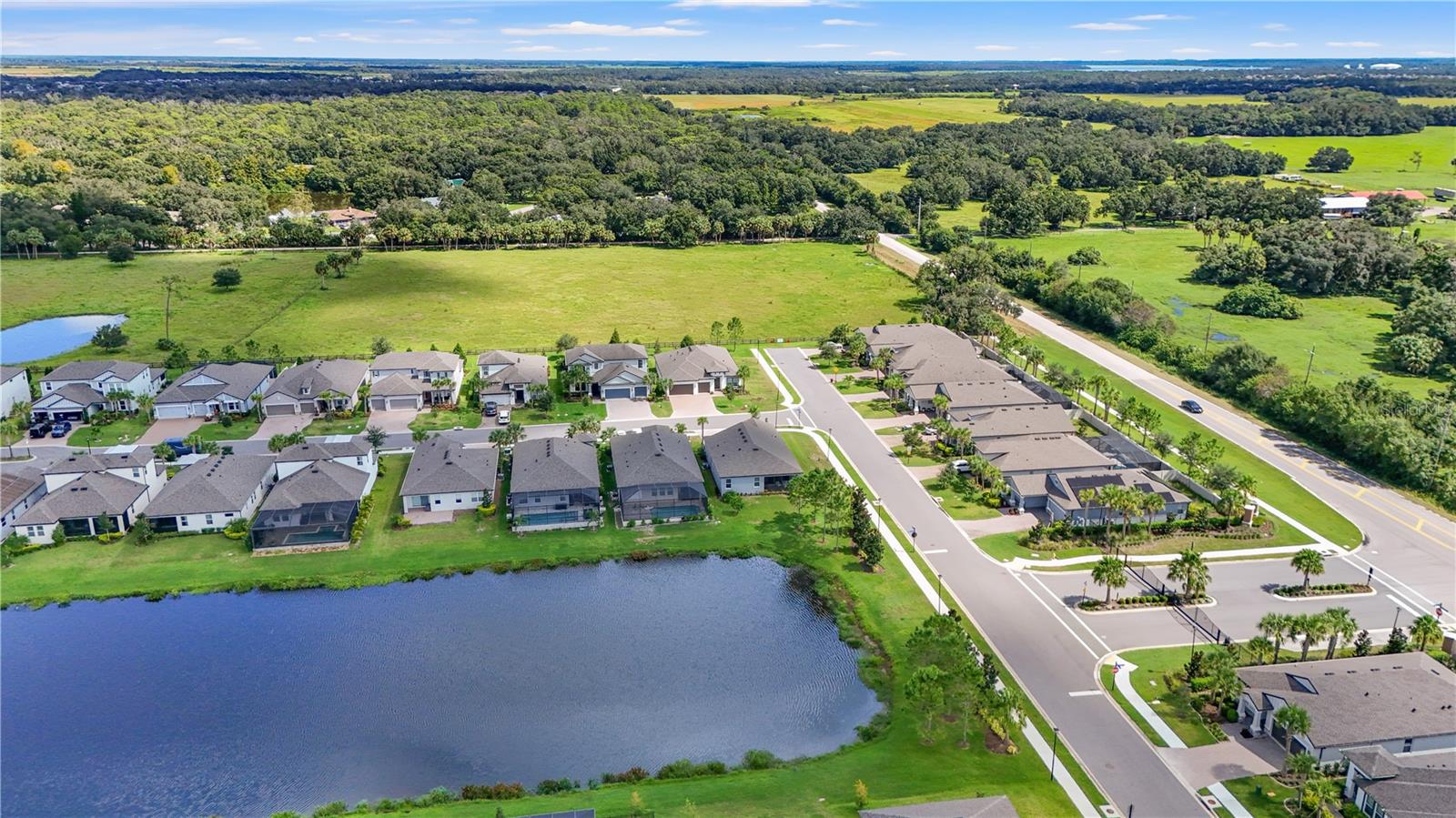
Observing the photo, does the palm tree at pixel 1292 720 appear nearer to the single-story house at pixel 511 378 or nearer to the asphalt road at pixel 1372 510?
the asphalt road at pixel 1372 510

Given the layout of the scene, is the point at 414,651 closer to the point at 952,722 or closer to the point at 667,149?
the point at 952,722

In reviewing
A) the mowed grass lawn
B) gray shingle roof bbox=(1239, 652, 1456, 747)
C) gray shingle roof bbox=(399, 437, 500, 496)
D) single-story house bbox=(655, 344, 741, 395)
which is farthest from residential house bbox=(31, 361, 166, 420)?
gray shingle roof bbox=(1239, 652, 1456, 747)

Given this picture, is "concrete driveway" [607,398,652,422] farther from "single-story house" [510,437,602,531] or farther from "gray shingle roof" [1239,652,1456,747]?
"gray shingle roof" [1239,652,1456,747]

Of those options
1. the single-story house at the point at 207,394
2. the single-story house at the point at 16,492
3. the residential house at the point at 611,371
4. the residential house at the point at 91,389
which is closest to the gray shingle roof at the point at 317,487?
the single-story house at the point at 16,492

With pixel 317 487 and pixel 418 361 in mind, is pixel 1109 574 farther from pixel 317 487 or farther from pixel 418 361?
pixel 418 361

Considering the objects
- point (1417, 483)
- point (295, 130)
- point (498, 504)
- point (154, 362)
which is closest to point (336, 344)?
point (154, 362)

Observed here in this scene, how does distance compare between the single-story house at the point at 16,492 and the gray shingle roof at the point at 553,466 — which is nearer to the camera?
the single-story house at the point at 16,492
